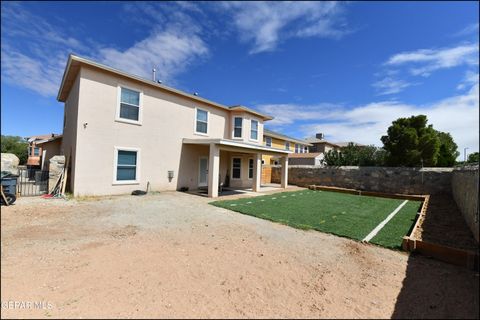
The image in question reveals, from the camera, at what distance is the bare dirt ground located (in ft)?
9.14

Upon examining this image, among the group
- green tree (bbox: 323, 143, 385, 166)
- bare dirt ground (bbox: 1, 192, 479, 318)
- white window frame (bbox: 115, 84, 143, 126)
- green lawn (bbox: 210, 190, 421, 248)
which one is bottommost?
bare dirt ground (bbox: 1, 192, 479, 318)

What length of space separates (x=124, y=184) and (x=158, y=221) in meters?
5.52

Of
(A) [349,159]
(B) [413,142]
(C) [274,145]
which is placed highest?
(C) [274,145]

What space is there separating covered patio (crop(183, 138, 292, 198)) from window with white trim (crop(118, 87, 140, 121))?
121 inches

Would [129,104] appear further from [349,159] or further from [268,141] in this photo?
[349,159]

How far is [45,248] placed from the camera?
429 centimetres

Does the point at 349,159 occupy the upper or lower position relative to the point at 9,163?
upper

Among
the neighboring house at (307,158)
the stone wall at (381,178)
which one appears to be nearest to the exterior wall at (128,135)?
the stone wall at (381,178)

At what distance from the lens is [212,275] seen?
3.61 meters

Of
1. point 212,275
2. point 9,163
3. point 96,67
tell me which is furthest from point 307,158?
point 212,275

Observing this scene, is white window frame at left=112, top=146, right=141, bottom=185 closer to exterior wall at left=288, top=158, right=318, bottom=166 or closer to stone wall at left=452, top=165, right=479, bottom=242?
stone wall at left=452, top=165, right=479, bottom=242

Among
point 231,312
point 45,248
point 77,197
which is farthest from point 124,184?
point 231,312

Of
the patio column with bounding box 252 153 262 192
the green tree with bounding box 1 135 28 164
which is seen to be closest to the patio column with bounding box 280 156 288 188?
the patio column with bounding box 252 153 262 192

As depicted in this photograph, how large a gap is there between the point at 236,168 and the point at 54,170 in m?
10.6
